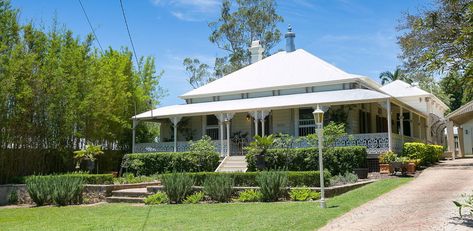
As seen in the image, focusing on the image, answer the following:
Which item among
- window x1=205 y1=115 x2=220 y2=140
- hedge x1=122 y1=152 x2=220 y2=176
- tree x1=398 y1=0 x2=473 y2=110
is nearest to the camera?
tree x1=398 y1=0 x2=473 y2=110

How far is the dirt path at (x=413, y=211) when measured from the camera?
8.59m

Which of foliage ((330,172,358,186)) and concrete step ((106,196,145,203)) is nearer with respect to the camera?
concrete step ((106,196,145,203))

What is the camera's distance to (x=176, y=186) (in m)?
14.3

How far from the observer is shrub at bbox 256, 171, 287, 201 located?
44.4ft

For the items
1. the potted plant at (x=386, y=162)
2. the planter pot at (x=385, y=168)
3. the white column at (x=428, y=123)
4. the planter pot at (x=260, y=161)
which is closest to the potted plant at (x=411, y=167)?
the potted plant at (x=386, y=162)

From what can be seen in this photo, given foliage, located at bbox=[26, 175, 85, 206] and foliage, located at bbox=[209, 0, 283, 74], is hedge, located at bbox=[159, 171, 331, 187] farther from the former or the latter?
foliage, located at bbox=[209, 0, 283, 74]

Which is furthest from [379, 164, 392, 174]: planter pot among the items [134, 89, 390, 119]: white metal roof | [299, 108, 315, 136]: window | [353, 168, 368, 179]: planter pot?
[299, 108, 315, 136]: window

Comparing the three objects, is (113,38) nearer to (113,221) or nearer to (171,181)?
(113,221)

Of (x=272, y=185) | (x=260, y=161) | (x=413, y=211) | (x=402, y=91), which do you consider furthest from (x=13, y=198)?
(x=402, y=91)

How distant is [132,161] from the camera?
23.9 meters

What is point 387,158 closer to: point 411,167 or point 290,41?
point 411,167

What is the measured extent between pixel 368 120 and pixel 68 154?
1532cm

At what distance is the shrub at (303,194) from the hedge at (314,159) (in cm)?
398

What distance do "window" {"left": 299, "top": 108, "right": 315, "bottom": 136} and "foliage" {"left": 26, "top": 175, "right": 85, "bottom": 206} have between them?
11732mm
